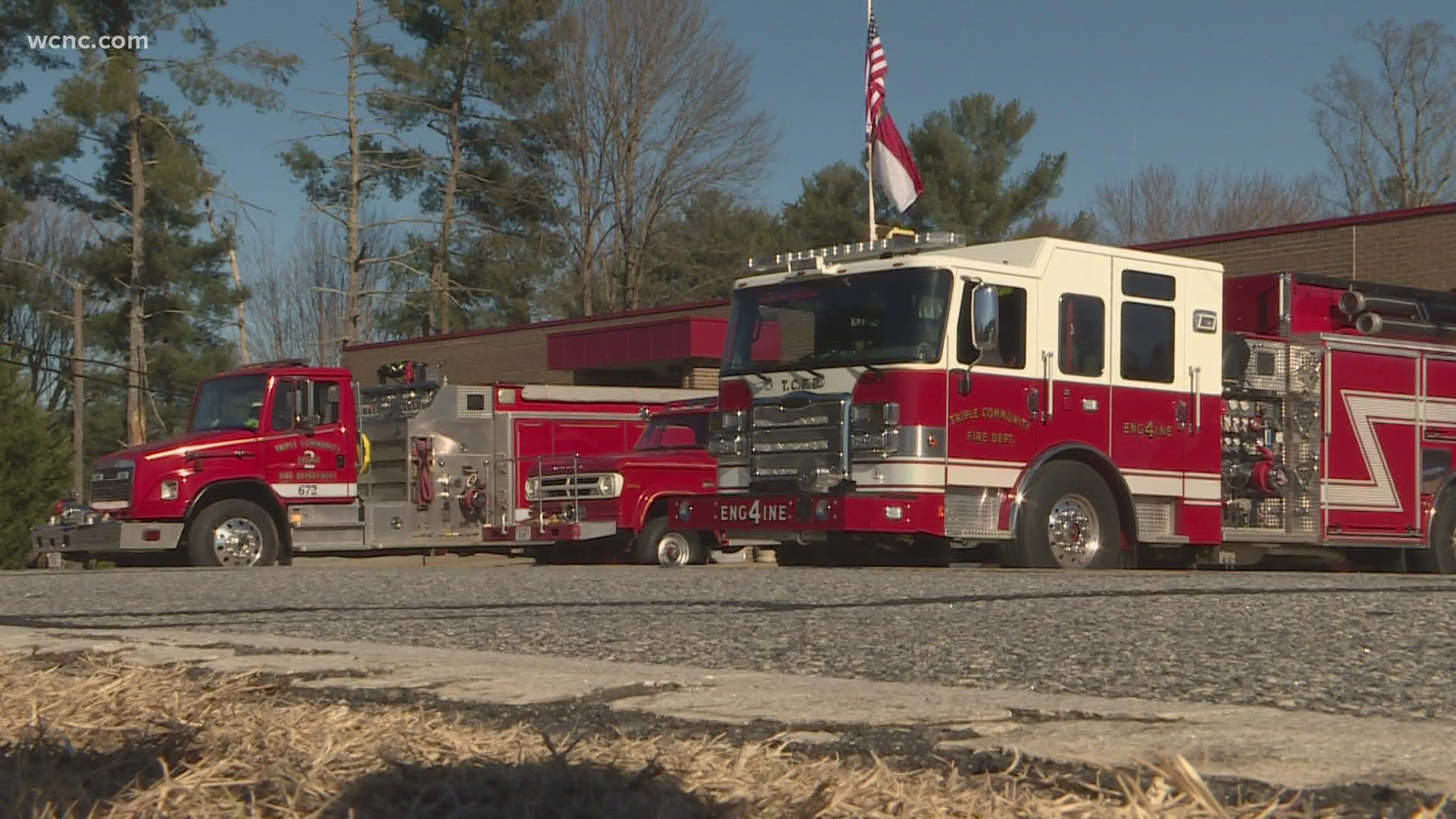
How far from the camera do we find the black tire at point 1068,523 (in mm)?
12742

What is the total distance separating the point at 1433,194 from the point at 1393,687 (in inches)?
1880

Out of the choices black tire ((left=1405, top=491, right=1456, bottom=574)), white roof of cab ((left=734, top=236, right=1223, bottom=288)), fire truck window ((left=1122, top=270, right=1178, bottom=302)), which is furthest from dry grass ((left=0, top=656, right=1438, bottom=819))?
black tire ((left=1405, top=491, right=1456, bottom=574))

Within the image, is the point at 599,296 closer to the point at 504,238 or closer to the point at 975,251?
the point at 504,238

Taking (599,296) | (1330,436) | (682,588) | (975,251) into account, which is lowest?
(682,588)

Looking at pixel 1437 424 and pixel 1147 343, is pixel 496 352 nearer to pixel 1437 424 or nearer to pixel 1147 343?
pixel 1437 424

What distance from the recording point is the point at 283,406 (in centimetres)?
1983

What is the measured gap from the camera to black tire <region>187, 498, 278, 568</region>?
1897cm

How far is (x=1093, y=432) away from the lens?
43.4 ft

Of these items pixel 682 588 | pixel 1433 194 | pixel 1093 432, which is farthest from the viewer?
pixel 1433 194

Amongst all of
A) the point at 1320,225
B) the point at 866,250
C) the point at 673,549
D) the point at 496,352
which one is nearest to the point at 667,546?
the point at 673,549

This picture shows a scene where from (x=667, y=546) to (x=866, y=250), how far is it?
230 inches

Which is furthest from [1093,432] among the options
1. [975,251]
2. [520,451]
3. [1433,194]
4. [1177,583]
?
[1433,194]

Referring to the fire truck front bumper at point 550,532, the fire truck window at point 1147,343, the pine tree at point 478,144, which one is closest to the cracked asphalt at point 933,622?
the fire truck window at point 1147,343

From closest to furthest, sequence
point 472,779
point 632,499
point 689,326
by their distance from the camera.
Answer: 1. point 472,779
2. point 632,499
3. point 689,326
